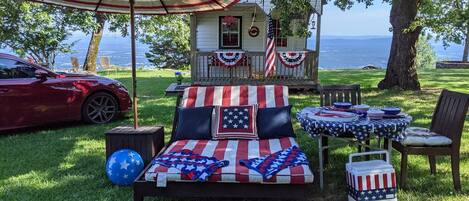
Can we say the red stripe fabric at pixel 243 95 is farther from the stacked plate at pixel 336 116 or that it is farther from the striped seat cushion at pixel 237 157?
the stacked plate at pixel 336 116

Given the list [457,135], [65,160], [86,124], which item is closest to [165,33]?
[86,124]

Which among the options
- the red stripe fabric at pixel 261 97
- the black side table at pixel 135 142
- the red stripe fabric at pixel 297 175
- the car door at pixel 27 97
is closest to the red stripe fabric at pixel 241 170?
the red stripe fabric at pixel 297 175

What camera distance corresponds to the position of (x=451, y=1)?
10164mm

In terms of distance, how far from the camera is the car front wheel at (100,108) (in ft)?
25.7

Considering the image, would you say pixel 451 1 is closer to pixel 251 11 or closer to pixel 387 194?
pixel 251 11

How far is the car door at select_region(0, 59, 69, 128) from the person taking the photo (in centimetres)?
683

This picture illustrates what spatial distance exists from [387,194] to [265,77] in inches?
354

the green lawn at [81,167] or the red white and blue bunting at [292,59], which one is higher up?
the red white and blue bunting at [292,59]

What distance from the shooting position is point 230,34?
1502 cm

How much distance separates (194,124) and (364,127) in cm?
210

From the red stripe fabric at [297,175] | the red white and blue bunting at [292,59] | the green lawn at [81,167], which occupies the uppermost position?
the red white and blue bunting at [292,59]

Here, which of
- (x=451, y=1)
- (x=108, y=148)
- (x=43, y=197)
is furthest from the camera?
(x=451, y=1)

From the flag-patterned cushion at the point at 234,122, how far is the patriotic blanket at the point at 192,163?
75 cm

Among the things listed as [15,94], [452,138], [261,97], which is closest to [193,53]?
[15,94]
